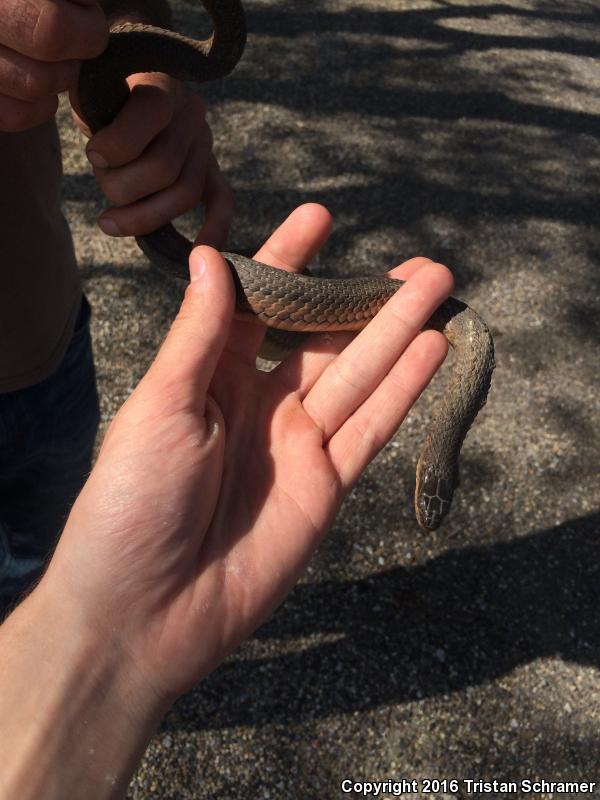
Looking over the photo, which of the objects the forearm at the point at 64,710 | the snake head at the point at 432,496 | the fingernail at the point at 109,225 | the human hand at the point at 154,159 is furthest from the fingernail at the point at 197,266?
the snake head at the point at 432,496

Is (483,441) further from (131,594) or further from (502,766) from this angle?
(131,594)

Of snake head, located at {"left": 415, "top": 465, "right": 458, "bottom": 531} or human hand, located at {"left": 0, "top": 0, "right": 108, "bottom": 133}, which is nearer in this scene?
human hand, located at {"left": 0, "top": 0, "right": 108, "bottom": 133}

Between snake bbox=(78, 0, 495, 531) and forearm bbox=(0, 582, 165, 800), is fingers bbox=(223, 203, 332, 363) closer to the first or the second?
snake bbox=(78, 0, 495, 531)

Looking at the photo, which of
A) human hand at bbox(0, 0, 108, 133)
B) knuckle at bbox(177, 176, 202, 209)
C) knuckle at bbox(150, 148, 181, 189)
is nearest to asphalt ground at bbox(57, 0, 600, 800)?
knuckle at bbox(177, 176, 202, 209)

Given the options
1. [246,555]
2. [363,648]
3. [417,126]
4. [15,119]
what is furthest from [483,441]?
[417,126]

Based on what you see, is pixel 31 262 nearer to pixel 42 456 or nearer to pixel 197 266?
pixel 197 266

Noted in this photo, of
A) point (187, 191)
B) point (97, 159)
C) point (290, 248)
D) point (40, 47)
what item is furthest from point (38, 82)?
point (290, 248)

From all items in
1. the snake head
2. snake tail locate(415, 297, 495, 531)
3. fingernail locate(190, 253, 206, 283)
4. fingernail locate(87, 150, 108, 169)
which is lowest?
the snake head
